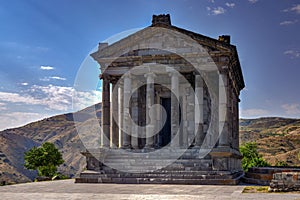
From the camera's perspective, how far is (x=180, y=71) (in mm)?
27156

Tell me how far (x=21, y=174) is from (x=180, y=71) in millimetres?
80267

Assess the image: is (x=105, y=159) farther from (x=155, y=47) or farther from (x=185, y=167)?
(x=155, y=47)

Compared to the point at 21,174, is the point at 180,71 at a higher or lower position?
higher

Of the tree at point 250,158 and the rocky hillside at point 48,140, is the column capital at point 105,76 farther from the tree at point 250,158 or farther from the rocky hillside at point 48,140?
the rocky hillside at point 48,140

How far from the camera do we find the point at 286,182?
15875 millimetres

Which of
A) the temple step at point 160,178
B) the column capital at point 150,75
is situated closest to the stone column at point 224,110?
the temple step at point 160,178

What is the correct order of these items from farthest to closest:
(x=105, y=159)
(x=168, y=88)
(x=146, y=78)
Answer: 1. (x=168, y=88)
2. (x=146, y=78)
3. (x=105, y=159)

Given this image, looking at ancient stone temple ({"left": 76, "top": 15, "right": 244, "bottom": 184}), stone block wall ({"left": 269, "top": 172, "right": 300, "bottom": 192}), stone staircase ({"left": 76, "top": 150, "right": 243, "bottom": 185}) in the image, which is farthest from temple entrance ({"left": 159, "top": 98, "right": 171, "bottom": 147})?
stone block wall ({"left": 269, "top": 172, "right": 300, "bottom": 192})

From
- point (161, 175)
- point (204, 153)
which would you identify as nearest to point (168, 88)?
point (204, 153)

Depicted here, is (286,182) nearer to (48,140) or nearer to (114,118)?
(114,118)

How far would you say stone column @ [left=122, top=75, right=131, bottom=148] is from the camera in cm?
2789

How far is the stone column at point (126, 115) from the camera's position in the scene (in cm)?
2789

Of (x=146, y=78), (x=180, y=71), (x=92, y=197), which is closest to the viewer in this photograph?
(x=92, y=197)

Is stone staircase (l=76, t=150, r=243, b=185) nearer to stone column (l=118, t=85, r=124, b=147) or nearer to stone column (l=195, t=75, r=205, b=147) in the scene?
stone column (l=195, t=75, r=205, b=147)
